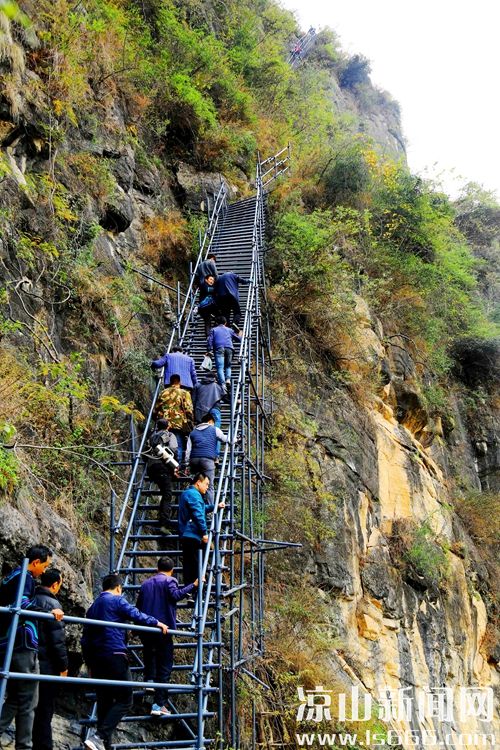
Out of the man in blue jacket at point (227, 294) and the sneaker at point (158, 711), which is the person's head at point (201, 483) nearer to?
the sneaker at point (158, 711)

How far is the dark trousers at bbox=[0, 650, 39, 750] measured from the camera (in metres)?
4.02

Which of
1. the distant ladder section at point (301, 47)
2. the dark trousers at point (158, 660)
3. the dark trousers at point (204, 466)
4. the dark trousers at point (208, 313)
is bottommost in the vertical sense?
the dark trousers at point (158, 660)

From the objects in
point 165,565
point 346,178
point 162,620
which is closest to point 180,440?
point 165,565

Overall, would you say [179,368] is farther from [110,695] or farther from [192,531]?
[110,695]

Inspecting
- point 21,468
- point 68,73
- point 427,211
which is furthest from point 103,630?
point 427,211

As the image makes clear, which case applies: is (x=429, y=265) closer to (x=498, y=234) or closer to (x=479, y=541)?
(x=479, y=541)

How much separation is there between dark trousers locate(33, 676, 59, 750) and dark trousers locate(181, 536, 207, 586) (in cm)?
186

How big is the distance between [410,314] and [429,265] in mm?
1510

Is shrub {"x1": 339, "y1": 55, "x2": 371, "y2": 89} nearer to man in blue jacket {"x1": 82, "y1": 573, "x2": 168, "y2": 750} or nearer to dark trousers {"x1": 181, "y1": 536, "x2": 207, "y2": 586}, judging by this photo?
dark trousers {"x1": 181, "y1": 536, "x2": 207, "y2": 586}

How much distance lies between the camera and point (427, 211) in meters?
17.5

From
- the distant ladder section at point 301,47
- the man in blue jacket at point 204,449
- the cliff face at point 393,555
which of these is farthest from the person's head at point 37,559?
the distant ladder section at point 301,47

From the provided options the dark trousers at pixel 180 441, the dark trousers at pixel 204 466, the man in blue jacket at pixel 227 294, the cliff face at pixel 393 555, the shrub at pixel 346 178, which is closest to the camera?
the dark trousers at pixel 204 466

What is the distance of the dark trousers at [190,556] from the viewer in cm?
603

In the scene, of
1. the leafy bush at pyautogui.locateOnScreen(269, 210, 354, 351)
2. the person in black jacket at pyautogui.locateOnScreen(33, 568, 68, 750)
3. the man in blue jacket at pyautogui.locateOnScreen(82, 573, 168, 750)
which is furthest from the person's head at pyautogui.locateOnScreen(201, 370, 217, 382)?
the person in black jacket at pyautogui.locateOnScreen(33, 568, 68, 750)
